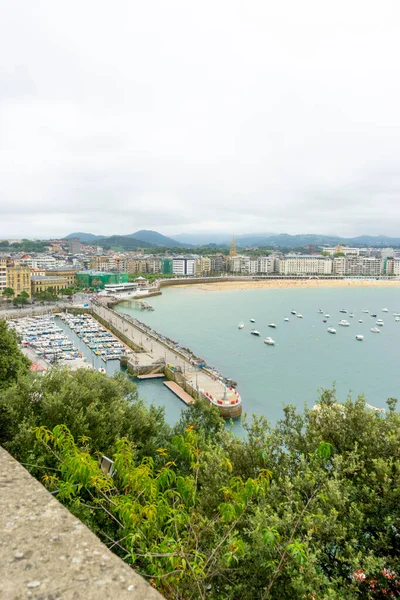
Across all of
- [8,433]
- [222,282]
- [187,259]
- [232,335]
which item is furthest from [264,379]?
[187,259]

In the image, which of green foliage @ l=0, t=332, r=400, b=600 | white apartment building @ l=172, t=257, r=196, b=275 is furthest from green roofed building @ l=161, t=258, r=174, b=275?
green foliage @ l=0, t=332, r=400, b=600

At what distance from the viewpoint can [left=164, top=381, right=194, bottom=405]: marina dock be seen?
1998 cm

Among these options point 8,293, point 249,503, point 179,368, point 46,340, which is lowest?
point 46,340

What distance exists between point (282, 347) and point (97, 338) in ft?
50.6

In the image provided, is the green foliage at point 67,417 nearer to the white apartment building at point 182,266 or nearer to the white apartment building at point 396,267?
the white apartment building at point 182,266

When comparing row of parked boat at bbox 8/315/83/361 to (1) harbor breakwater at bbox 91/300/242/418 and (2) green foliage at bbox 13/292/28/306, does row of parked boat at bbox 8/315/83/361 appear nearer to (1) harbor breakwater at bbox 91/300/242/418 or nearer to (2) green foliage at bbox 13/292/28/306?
(1) harbor breakwater at bbox 91/300/242/418

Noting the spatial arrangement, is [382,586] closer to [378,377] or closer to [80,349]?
[378,377]

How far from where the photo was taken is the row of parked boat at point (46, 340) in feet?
89.1

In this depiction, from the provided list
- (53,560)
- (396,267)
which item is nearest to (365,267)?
(396,267)

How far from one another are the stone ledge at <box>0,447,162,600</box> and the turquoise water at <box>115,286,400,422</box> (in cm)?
1593

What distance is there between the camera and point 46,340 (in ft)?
103

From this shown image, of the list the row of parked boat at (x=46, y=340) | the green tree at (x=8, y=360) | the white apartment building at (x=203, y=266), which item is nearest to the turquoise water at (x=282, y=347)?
the row of parked boat at (x=46, y=340)

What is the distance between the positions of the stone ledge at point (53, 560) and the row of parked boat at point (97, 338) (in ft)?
86.8

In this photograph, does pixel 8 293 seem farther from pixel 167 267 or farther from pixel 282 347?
pixel 167 267
